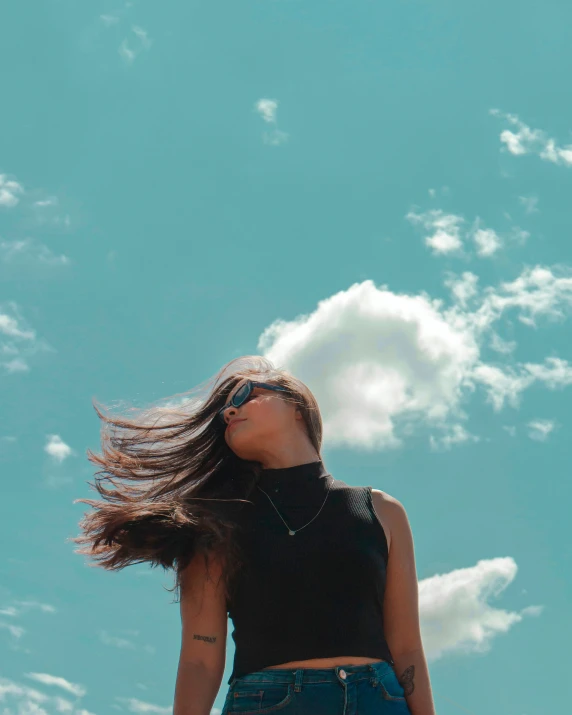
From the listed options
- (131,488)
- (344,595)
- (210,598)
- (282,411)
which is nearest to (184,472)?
(131,488)

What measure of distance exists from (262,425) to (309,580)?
4.44 ft

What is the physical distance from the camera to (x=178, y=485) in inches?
268

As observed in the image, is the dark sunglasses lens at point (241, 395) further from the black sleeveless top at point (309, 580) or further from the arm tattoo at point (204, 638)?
the arm tattoo at point (204, 638)

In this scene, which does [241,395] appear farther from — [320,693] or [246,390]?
[320,693]

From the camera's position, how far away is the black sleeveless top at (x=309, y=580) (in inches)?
201

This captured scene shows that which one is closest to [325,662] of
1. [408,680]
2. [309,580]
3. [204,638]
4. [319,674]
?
[319,674]

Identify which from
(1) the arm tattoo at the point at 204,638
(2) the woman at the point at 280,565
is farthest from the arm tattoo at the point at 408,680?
(1) the arm tattoo at the point at 204,638

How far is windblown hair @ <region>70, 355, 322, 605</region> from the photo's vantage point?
571 cm

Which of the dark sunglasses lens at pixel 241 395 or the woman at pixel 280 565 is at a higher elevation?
the dark sunglasses lens at pixel 241 395

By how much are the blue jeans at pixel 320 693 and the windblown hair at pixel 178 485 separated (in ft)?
2.25

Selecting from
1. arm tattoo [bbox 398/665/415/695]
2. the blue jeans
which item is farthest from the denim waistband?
arm tattoo [bbox 398/665/415/695]

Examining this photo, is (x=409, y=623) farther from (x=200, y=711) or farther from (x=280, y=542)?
(x=200, y=711)

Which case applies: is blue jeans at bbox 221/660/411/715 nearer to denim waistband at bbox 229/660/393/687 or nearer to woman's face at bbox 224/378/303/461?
denim waistband at bbox 229/660/393/687

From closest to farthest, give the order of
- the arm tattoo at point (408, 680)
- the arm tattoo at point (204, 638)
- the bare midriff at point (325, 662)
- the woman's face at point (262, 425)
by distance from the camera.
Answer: the bare midriff at point (325, 662)
the arm tattoo at point (408, 680)
the arm tattoo at point (204, 638)
the woman's face at point (262, 425)
